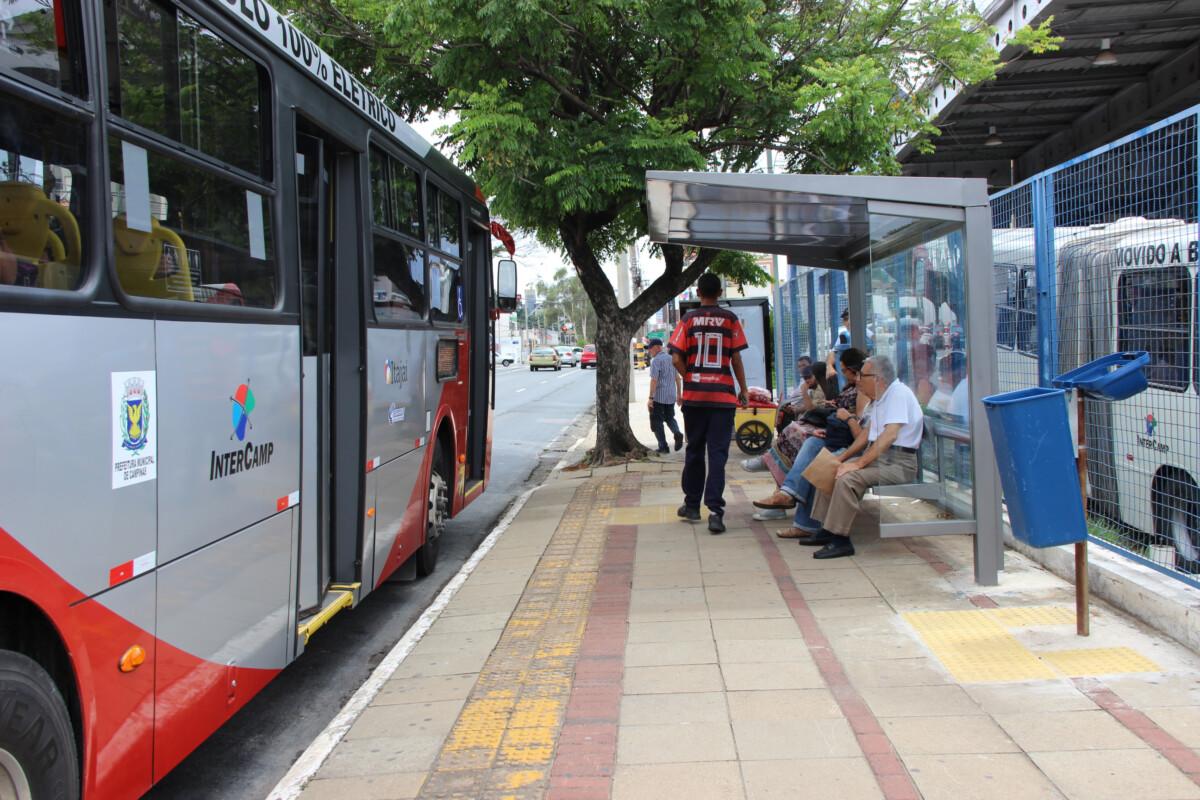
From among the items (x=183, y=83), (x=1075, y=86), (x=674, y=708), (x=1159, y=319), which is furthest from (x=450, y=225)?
(x=1075, y=86)

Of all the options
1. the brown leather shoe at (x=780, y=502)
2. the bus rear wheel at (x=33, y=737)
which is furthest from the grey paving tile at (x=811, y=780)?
the brown leather shoe at (x=780, y=502)

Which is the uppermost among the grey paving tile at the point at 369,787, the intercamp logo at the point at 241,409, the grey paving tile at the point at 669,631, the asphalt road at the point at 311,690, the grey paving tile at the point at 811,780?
the intercamp logo at the point at 241,409

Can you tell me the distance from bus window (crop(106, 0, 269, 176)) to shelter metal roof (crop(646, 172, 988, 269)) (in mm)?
2849

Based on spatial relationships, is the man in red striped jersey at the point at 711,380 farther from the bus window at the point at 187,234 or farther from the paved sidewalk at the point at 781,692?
the bus window at the point at 187,234

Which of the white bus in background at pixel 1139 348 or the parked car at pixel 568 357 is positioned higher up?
the parked car at pixel 568 357

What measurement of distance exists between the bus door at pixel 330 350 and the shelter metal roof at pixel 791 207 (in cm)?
206

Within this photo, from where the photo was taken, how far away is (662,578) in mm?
6113

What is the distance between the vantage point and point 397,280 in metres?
5.64

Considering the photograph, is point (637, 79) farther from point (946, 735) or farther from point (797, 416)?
point (946, 735)

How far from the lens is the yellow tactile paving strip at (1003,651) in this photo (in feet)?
13.5

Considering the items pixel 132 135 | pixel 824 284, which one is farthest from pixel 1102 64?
pixel 132 135

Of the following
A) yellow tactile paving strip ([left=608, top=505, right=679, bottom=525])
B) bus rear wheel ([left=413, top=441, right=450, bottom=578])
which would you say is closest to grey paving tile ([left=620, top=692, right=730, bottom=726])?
bus rear wheel ([left=413, top=441, right=450, bottom=578])

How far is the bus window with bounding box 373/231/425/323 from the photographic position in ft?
17.4

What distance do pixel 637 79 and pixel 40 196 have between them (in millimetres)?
9330
